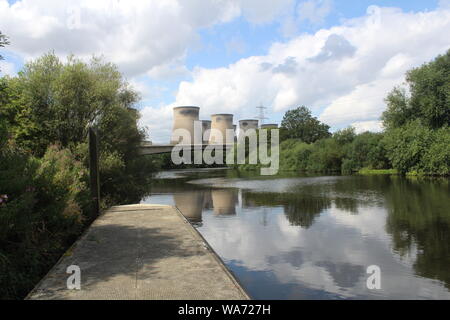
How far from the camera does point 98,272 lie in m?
5.59

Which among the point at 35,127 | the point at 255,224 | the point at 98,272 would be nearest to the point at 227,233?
the point at 255,224

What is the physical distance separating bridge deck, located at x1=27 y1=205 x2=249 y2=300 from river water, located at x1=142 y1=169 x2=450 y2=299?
1.43 meters

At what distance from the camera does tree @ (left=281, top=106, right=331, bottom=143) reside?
7800 centimetres

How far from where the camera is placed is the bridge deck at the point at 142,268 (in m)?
A: 4.68

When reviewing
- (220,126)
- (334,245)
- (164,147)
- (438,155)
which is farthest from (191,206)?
(220,126)

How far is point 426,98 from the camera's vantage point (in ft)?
121

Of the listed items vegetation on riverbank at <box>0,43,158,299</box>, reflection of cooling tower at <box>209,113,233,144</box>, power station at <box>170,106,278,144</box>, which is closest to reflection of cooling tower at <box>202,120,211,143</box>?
power station at <box>170,106,278,144</box>

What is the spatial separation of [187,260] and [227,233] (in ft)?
20.5

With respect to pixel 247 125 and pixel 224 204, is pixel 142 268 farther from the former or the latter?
pixel 247 125

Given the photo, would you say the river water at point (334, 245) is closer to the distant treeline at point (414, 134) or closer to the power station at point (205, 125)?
the distant treeline at point (414, 134)

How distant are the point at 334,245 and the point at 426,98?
106 feet

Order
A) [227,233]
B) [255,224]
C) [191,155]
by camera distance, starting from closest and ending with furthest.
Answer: [227,233] → [255,224] → [191,155]
